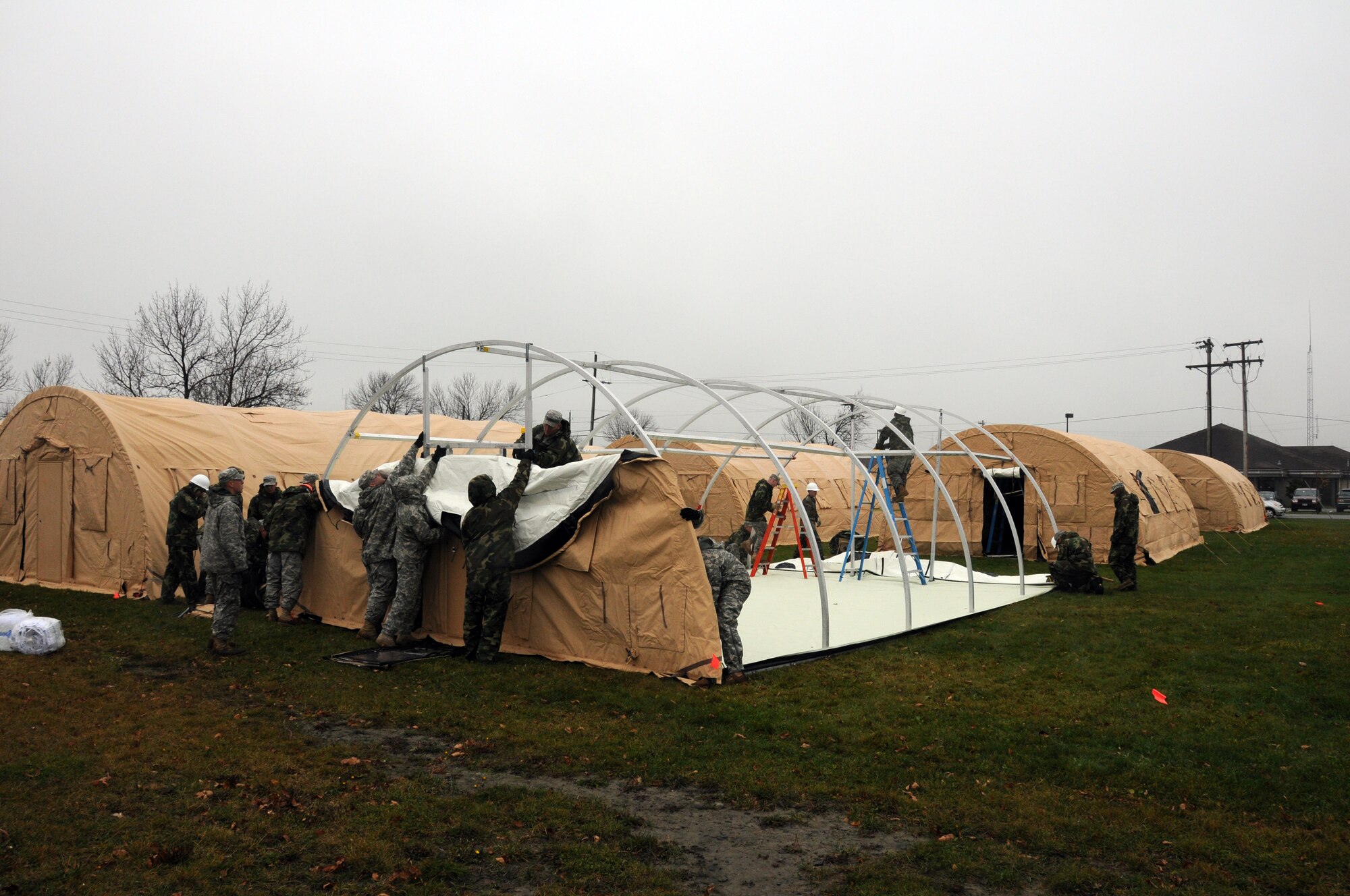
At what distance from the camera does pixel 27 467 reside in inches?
560

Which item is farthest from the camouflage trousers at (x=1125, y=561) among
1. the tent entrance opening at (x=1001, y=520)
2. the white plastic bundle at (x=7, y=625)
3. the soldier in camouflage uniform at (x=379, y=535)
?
the white plastic bundle at (x=7, y=625)

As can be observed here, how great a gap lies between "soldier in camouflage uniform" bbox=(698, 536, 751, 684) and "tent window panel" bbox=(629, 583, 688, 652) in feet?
1.25

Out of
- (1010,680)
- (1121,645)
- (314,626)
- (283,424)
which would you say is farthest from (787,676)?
(283,424)

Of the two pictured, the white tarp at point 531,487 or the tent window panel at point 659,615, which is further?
the white tarp at point 531,487

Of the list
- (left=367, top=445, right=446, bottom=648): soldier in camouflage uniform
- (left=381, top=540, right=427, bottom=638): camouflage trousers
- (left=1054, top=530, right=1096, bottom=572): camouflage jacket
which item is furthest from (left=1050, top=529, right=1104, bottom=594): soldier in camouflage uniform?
(left=381, top=540, right=427, bottom=638): camouflage trousers

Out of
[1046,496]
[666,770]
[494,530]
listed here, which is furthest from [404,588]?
[1046,496]

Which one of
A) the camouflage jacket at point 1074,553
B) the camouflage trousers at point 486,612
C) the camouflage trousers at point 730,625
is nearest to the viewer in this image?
the camouflage trousers at point 730,625

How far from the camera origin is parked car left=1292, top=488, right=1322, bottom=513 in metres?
47.7

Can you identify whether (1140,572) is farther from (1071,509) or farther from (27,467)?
(27,467)

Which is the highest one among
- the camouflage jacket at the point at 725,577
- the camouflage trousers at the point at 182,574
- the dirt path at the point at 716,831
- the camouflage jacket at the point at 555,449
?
the camouflage jacket at the point at 555,449

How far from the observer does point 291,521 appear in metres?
10.8

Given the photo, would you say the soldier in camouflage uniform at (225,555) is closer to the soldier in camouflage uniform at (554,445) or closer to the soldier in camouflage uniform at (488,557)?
the soldier in camouflage uniform at (488,557)

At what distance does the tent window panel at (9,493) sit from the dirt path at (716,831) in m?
12.2

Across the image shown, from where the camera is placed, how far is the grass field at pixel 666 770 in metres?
4.09
